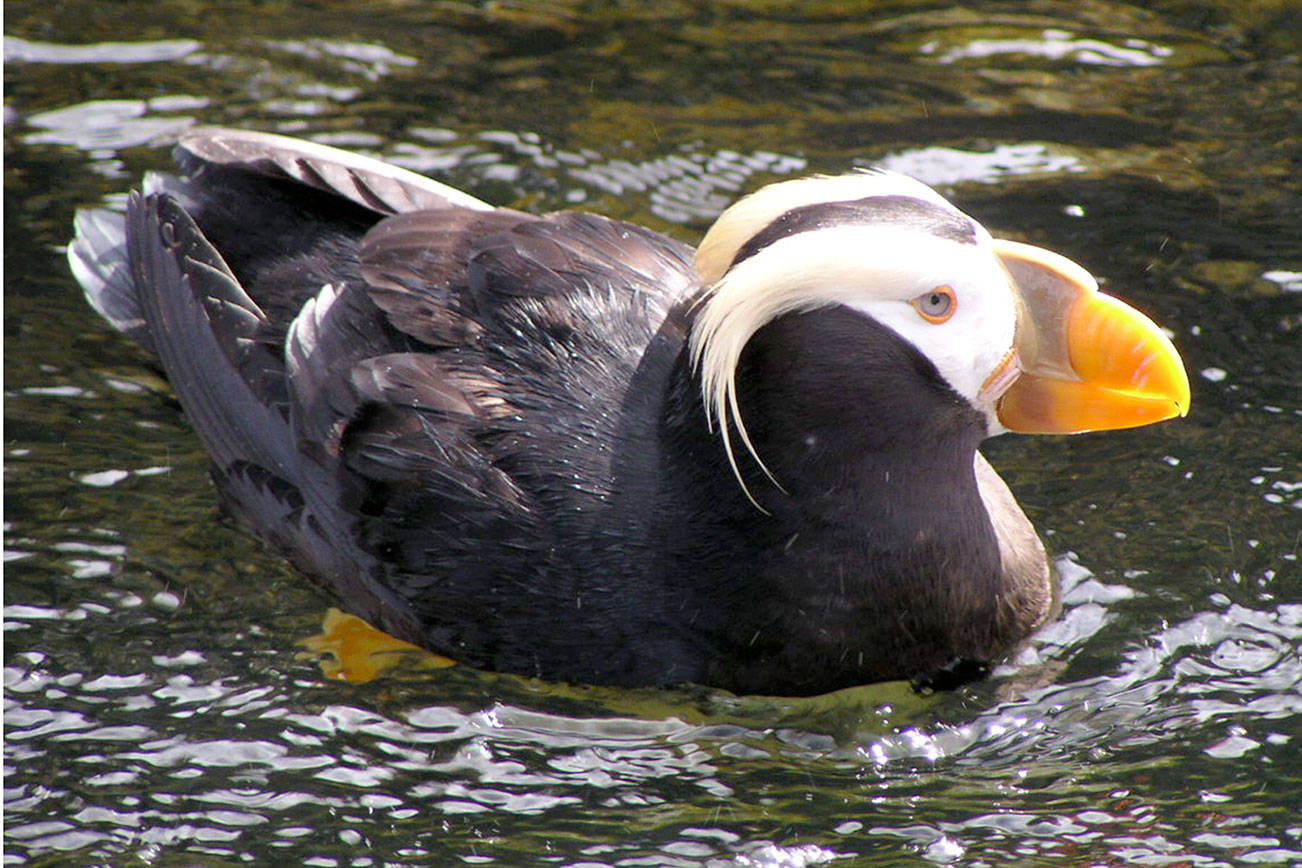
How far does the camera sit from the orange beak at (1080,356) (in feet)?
13.3

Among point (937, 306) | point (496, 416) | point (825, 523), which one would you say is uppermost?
point (937, 306)

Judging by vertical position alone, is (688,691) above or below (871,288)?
below

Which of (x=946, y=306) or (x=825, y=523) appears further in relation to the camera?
(x=825, y=523)

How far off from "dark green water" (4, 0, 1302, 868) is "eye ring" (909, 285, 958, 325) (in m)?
0.95

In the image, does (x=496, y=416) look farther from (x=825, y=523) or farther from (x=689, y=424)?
(x=825, y=523)

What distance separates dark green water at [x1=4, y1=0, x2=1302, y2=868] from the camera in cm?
→ 397

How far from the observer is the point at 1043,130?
21.9ft

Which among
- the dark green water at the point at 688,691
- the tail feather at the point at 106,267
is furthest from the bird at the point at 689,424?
the tail feather at the point at 106,267

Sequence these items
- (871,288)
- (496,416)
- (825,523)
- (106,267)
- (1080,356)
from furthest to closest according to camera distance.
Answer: (106,267), (496,416), (825,523), (1080,356), (871,288)

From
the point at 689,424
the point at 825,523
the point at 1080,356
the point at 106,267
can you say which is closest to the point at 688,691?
the point at 825,523

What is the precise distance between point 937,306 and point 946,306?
0.02 meters

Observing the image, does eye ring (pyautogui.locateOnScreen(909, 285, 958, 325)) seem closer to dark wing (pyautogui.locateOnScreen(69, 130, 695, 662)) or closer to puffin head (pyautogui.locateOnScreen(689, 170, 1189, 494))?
puffin head (pyautogui.locateOnScreen(689, 170, 1189, 494))

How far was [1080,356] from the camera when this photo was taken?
4078mm

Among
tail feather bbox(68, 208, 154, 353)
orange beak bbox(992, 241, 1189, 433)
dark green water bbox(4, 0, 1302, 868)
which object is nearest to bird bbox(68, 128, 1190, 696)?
orange beak bbox(992, 241, 1189, 433)
